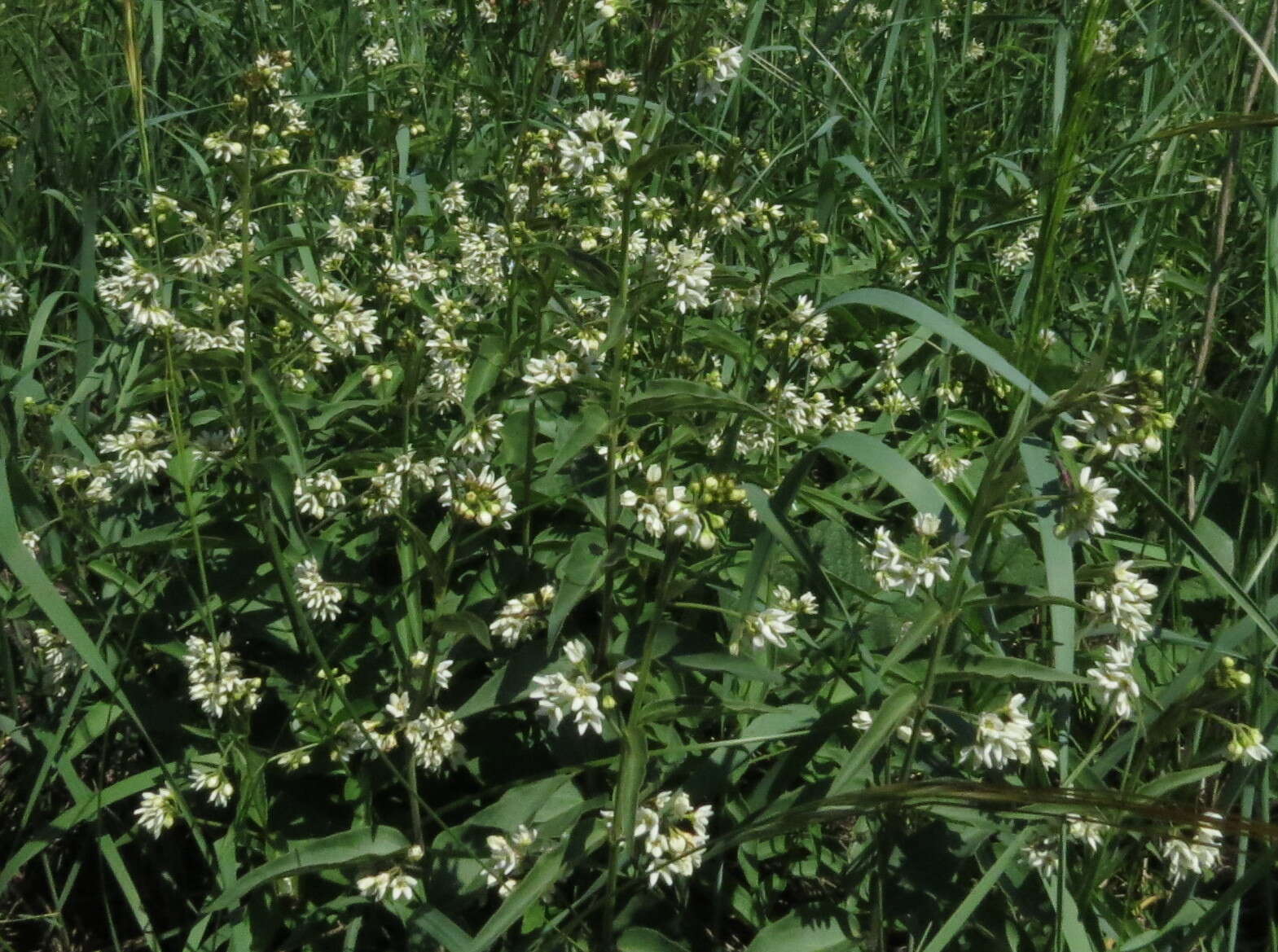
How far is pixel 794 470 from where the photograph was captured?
6.09 ft

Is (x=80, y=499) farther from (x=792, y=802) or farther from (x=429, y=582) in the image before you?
(x=792, y=802)

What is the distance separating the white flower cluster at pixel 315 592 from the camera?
2211 mm

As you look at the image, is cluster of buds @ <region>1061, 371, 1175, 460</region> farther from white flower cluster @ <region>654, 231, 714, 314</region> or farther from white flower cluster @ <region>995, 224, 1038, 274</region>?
white flower cluster @ <region>995, 224, 1038, 274</region>

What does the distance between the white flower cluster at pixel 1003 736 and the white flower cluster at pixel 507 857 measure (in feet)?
2.31

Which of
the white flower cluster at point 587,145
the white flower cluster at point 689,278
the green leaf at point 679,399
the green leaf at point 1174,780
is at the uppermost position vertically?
the white flower cluster at point 587,145

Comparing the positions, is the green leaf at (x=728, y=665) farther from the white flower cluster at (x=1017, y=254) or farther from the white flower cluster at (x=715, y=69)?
the white flower cluster at (x=1017, y=254)

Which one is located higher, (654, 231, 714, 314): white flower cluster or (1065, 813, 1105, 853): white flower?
(654, 231, 714, 314): white flower cluster

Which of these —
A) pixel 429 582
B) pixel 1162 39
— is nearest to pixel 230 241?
pixel 429 582

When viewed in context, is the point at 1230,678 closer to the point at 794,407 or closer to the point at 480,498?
the point at 794,407

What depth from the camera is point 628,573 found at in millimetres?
2328

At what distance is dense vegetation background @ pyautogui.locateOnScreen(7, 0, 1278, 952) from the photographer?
1.90 m

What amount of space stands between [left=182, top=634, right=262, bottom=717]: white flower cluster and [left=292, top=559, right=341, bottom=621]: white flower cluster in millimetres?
152

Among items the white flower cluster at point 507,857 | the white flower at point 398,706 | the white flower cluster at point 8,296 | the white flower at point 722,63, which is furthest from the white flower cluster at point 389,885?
the white flower cluster at point 8,296

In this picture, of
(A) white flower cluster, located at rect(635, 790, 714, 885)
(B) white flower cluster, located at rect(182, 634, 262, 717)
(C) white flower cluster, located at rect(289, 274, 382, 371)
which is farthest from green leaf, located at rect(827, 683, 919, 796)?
(C) white flower cluster, located at rect(289, 274, 382, 371)
